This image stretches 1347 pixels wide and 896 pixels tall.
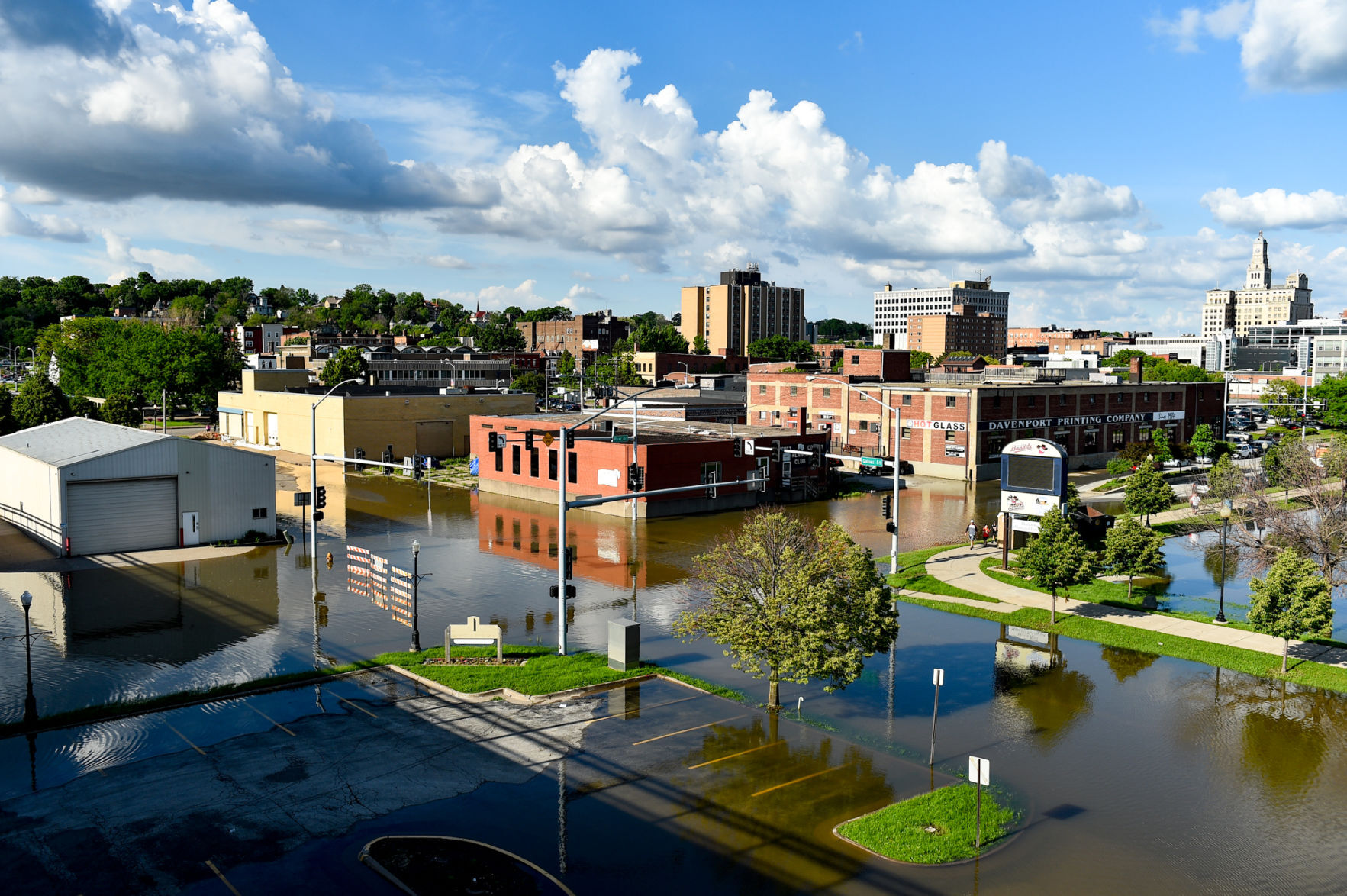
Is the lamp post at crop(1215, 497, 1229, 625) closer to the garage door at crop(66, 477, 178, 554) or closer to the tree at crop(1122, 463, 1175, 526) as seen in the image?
the tree at crop(1122, 463, 1175, 526)

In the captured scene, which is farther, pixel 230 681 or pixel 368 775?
pixel 230 681

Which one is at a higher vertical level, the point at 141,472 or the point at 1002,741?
the point at 141,472

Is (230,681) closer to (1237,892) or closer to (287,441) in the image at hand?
(1237,892)

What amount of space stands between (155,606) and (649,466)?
28447mm

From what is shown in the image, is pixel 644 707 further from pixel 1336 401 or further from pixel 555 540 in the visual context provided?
pixel 1336 401

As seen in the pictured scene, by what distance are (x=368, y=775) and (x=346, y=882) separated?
171 inches

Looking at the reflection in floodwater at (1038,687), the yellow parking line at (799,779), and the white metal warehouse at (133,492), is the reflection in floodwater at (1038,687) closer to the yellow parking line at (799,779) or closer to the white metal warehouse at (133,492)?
the yellow parking line at (799,779)

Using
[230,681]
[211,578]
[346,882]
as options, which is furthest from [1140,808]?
[211,578]

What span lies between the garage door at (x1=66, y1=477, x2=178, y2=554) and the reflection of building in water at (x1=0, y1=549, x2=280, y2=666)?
3.98 m

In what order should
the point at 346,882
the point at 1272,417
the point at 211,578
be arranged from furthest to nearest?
the point at 1272,417, the point at 211,578, the point at 346,882

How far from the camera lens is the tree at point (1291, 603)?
26.8m

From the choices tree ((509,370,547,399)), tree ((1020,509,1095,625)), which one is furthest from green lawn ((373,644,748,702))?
tree ((509,370,547,399))

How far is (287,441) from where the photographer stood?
93.2m

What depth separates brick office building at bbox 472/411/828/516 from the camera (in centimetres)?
5697
